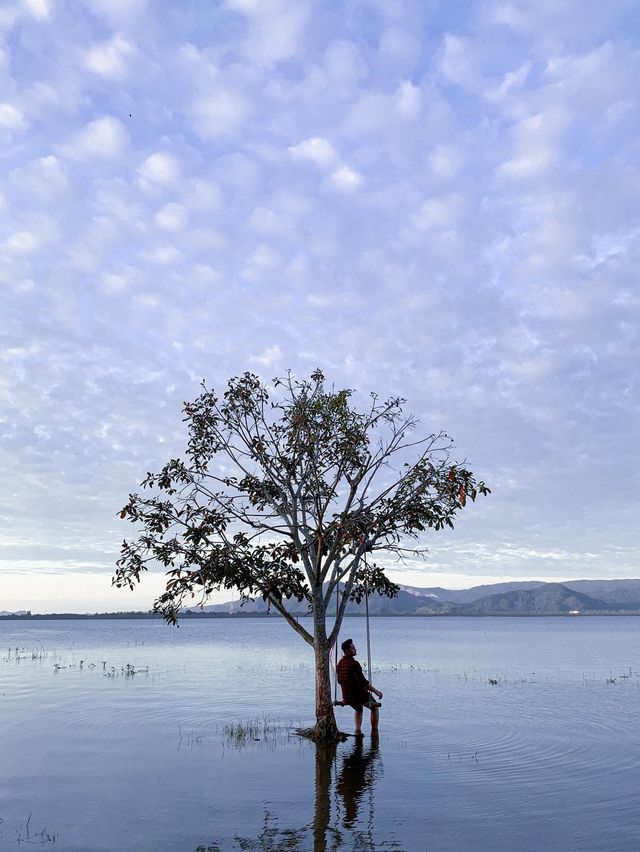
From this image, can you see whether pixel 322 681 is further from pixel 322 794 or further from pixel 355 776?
pixel 322 794

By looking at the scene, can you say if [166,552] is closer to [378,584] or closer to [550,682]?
[378,584]

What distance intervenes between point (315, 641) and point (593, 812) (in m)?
8.55

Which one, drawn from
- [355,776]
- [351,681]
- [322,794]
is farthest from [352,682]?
[322,794]

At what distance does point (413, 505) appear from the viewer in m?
20.6

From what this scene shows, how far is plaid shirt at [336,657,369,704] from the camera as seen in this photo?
21.3 m

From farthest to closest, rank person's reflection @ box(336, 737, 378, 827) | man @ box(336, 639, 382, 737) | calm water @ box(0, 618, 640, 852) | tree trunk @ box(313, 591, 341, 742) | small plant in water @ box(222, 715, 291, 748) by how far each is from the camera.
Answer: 1. small plant in water @ box(222, 715, 291, 748)
2. man @ box(336, 639, 382, 737)
3. tree trunk @ box(313, 591, 341, 742)
4. person's reflection @ box(336, 737, 378, 827)
5. calm water @ box(0, 618, 640, 852)

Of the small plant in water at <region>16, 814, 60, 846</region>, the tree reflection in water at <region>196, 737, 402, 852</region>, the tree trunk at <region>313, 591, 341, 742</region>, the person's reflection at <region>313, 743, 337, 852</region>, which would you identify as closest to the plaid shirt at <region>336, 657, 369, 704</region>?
the tree trunk at <region>313, 591, 341, 742</region>

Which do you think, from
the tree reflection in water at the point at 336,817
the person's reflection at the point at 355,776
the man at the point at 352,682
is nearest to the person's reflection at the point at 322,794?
the tree reflection in water at the point at 336,817

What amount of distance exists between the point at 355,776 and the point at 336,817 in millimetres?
3389

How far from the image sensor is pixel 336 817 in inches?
538

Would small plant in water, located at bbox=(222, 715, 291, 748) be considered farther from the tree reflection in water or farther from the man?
the tree reflection in water

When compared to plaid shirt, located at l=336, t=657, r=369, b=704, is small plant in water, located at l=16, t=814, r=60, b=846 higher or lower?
lower

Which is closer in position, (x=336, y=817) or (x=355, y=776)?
(x=336, y=817)

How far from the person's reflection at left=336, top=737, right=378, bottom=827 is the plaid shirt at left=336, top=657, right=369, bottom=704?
3.96ft
